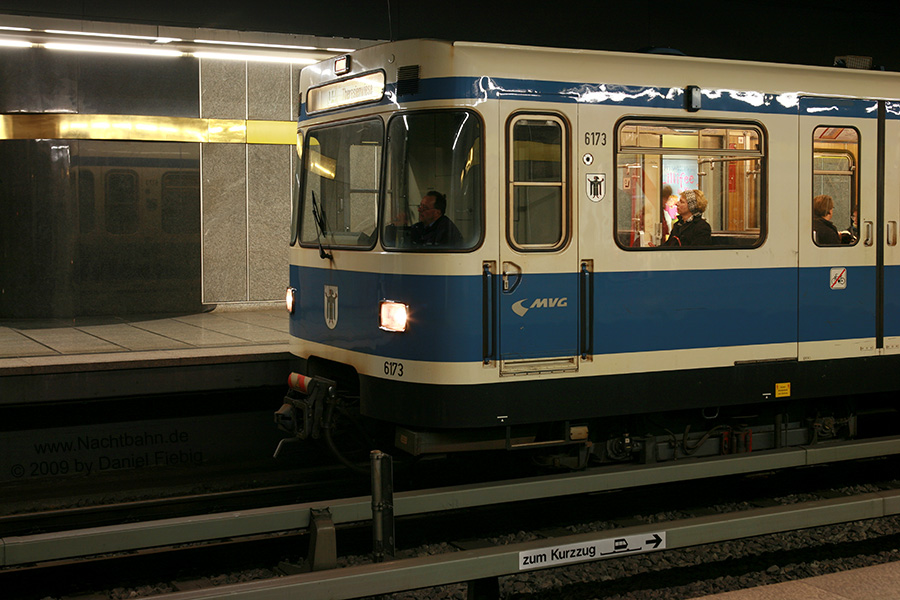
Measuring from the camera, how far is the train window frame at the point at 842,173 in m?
7.60

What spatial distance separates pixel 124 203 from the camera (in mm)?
13648

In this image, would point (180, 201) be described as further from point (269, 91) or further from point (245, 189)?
point (269, 91)

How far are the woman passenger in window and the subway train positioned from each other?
0.01 metres

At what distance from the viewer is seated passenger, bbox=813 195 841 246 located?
762cm

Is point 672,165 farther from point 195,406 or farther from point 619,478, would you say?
point 195,406

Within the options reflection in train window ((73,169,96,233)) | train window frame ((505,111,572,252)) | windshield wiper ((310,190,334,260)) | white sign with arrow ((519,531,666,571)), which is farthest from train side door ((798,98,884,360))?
reflection in train window ((73,169,96,233))

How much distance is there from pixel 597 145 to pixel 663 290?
1.15 meters

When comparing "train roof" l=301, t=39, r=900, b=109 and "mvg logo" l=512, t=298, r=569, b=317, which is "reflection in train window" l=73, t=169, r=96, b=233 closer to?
"train roof" l=301, t=39, r=900, b=109

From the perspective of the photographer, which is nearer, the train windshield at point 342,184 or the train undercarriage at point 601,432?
the train undercarriage at point 601,432

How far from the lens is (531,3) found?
13.3 m

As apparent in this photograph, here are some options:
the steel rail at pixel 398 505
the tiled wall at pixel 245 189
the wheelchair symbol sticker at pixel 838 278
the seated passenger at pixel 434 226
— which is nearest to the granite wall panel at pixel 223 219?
the tiled wall at pixel 245 189

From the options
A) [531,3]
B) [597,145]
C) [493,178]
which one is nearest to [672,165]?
[597,145]

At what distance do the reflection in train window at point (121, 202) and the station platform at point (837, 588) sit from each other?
10.7 m

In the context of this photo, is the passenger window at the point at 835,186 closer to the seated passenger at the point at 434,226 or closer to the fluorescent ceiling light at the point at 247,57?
the seated passenger at the point at 434,226
